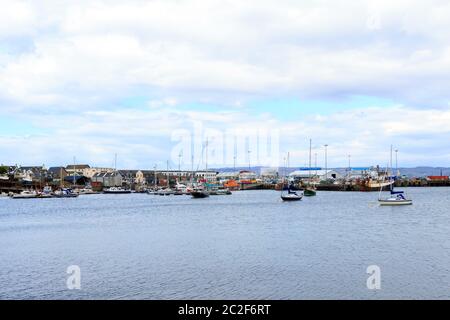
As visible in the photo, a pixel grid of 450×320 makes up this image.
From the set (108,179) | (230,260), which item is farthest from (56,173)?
(230,260)

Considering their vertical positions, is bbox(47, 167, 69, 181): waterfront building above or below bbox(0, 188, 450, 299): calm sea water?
above

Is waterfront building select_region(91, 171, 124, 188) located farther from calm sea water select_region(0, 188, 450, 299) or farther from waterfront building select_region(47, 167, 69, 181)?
calm sea water select_region(0, 188, 450, 299)

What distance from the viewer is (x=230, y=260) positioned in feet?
90.1

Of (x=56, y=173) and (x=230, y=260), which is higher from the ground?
(x=56, y=173)

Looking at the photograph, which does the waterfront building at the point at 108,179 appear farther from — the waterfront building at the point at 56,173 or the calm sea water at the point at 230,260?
the calm sea water at the point at 230,260

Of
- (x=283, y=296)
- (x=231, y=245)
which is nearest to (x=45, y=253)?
(x=231, y=245)

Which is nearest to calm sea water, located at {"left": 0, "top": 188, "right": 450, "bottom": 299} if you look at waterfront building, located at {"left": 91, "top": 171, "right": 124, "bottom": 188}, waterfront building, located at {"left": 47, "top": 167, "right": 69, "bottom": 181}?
waterfront building, located at {"left": 47, "top": 167, "right": 69, "bottom": 181}

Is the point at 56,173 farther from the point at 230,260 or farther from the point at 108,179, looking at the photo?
the point at 230,260

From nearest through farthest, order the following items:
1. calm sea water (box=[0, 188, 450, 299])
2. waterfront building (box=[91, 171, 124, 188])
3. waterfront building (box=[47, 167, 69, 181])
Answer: calm sea water (box=[0, 188, 450, 299])
waterfront building (box=[47, 167, 69, 181])
waterfront building (box=[91, 171, 124, 188])

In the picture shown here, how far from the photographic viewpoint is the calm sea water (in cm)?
2069

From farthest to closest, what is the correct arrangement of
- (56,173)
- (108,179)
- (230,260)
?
(108,179) < (56,173) < (230,260)

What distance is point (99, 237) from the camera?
3959 centimetres
